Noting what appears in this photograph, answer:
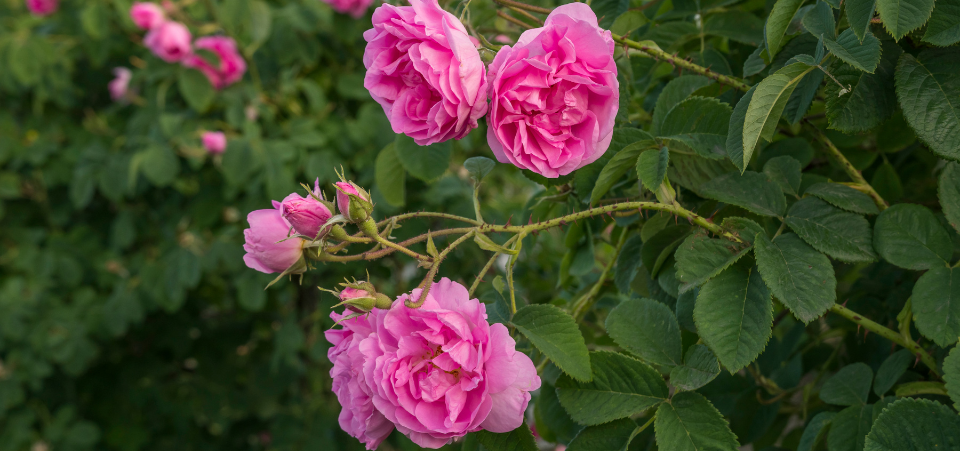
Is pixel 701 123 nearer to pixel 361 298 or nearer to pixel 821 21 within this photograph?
pixel 821 21

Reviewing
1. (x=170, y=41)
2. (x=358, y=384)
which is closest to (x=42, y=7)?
(x=170, y=41)

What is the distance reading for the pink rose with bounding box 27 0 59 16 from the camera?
84.0 inches

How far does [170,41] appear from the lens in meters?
1.79

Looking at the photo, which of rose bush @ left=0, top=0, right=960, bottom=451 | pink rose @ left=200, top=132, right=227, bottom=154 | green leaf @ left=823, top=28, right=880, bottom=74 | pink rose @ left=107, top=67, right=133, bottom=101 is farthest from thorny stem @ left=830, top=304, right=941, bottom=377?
pink rose @ left=107, top=67, right=133, bottom=101

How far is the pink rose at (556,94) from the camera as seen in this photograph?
1.60ft

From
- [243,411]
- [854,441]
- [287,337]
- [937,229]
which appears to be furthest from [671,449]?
[243,411]

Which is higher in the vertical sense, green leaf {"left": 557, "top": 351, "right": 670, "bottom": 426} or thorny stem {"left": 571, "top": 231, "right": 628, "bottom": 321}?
green leaf {"left": 557, "top": 351, "right": 670, "bottom": 426}

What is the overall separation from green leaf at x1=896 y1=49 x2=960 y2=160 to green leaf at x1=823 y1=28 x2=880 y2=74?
57 mm

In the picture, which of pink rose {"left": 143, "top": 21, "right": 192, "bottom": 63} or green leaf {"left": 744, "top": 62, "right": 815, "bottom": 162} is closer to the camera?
green leaf {"left": 744, "top": 62, "right": 815, "bottom": 162}

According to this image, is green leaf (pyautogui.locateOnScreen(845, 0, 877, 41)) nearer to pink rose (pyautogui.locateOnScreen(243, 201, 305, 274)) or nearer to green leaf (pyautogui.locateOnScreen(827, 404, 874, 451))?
green leaf (pyautogui.locateOnScreen(827, 404, 874, 451))

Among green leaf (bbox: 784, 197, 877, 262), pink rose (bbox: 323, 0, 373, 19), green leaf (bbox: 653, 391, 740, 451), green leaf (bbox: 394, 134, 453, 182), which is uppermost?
green leaf (bbox: 784, 197, 877, 262)

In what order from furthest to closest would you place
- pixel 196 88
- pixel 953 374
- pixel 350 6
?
pixel 196 88 < pixel 350 6 < pixel 953 374

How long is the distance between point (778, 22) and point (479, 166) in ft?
0.95

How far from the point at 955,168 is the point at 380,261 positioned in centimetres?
132
